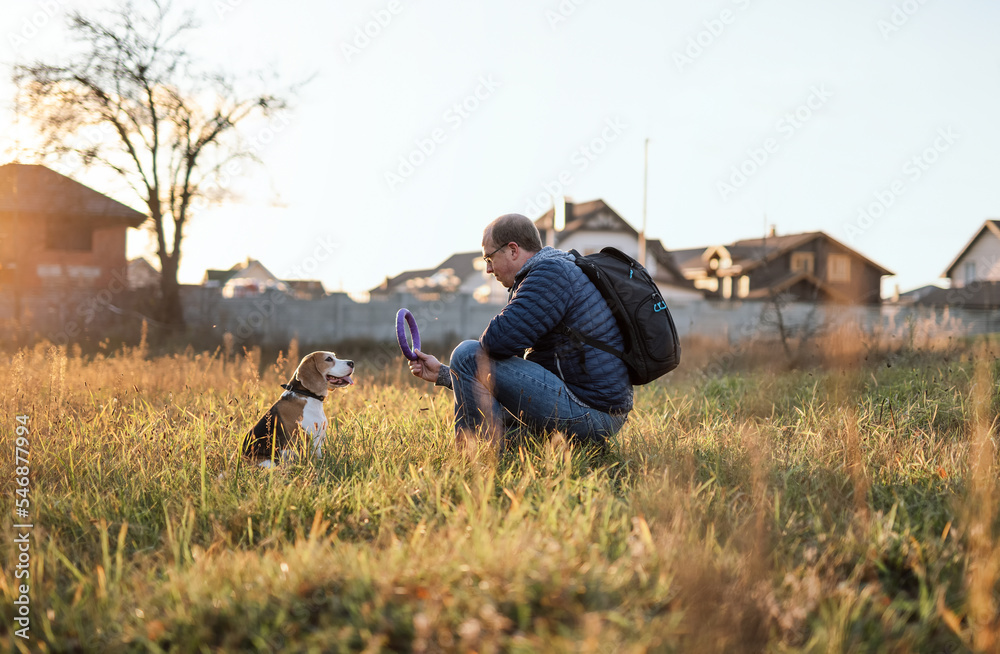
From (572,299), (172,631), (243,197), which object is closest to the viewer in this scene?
(172,631)

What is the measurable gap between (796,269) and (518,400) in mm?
41797

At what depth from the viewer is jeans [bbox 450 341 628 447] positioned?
3.64 meters

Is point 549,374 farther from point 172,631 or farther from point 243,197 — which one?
point 243,197

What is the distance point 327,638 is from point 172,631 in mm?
517

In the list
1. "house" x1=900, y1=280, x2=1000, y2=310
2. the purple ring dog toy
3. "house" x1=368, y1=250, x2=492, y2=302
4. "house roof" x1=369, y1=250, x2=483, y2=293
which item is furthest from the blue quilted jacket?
"house roof" x1=369, y1=250, x2=483, y2=293

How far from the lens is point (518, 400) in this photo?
12.1 feet

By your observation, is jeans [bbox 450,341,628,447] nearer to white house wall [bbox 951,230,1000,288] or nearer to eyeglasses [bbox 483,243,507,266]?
eyeglasses [bbox 483,243,507,266]

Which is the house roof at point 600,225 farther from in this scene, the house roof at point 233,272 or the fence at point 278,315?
the house roof at point 233,272

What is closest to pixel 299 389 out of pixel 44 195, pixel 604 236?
pixel 44 195

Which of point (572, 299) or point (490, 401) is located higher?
point (572, 299)

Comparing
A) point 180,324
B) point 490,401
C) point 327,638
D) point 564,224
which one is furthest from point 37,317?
point 564,224

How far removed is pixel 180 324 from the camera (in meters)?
18.8

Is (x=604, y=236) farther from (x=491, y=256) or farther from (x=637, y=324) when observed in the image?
(x=637, y=324)

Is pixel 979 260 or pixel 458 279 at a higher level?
pixel 979 260
